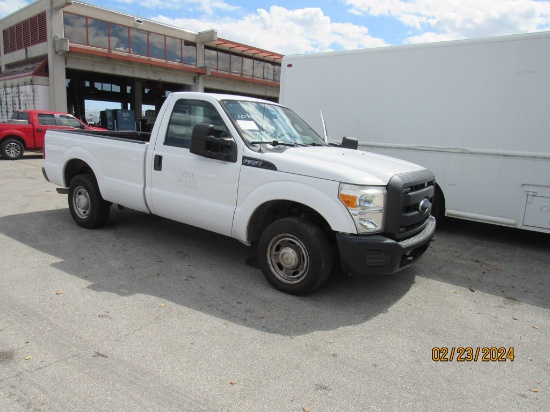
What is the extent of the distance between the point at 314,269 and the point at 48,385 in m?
2.32

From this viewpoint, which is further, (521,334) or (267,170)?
(267,170)

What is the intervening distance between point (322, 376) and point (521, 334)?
2.03 m

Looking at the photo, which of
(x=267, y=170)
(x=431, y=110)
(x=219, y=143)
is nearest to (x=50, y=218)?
(x=219, y=143)

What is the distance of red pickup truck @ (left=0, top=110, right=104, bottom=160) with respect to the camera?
14.7m

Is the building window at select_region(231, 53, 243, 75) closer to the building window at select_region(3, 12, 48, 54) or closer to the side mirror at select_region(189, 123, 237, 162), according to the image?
the building window at select_region(3, 12, 48, 54)

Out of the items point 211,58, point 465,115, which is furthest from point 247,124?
point 211,58

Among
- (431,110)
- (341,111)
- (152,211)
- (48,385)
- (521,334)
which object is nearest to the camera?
(48,385)

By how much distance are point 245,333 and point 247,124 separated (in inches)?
91.4

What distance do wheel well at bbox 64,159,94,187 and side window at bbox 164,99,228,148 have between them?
6.52 ft

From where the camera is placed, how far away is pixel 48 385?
268cm

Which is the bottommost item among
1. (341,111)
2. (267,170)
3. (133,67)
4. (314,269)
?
(314,269)

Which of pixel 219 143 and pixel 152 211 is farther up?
pixel 219 143

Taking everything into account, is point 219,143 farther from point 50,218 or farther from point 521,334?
point 50,218

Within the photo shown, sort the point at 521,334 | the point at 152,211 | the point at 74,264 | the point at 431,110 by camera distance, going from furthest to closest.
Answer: the point at 431,110 → the point at 152,211 → the point at 74,264 → the point at 521,334
